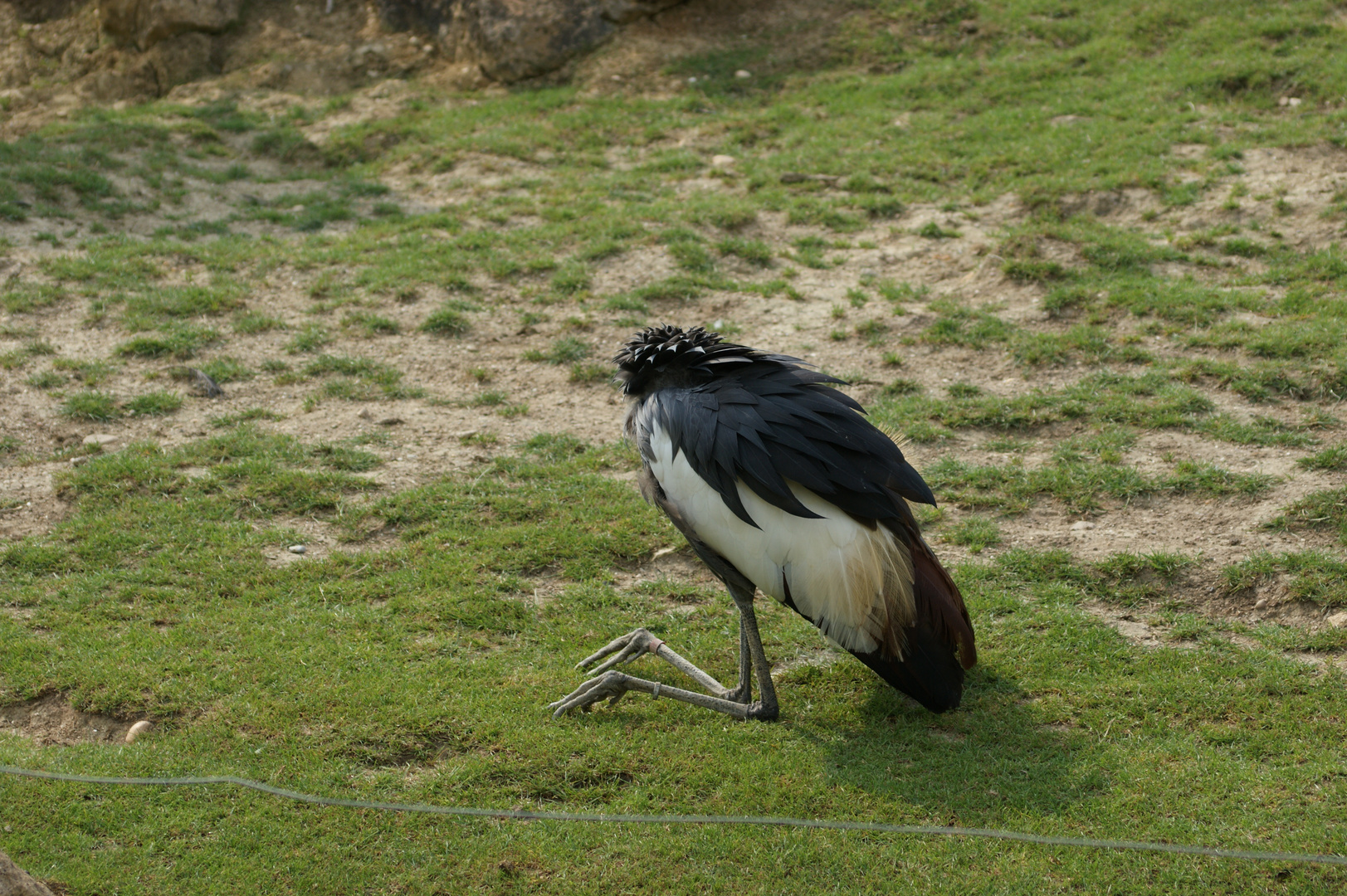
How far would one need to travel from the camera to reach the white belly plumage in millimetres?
4215

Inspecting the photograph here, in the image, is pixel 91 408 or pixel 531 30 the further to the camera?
pixel 531 30

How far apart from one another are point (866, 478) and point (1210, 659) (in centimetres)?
190

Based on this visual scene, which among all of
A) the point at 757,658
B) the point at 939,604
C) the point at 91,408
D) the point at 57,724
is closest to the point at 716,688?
the point at 757,658

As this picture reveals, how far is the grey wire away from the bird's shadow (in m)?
0.15

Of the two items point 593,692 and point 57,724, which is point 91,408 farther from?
point 593,692

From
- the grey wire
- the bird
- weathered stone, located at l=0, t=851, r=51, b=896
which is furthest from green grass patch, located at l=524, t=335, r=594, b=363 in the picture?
weathered stone, located at l=0, t=851, r=51, b=896

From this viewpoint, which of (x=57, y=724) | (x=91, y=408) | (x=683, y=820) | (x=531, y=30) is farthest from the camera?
(x=531, y=30)

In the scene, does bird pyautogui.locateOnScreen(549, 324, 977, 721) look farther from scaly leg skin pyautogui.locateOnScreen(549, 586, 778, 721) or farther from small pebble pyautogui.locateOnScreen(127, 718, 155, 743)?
small pebble pyautogui.locateOnScreen(127, 718, 155, 743)

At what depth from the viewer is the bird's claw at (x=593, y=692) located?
4582 mm

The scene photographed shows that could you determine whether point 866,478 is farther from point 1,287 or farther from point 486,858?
point 1,287

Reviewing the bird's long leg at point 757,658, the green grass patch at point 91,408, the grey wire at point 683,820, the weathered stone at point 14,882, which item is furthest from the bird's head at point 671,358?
the green grass patch at point 91,408

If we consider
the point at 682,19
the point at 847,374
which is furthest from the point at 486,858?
the point at 682,19

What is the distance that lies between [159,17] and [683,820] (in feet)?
48.5

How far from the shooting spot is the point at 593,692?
4582 millimetres
